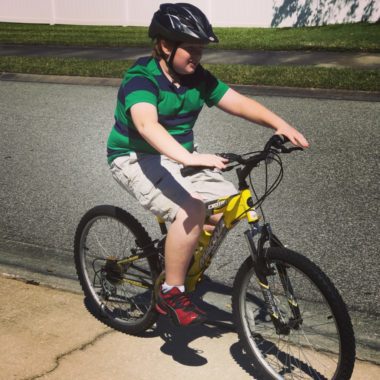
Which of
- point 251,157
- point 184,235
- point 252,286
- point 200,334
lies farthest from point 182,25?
point 200,334

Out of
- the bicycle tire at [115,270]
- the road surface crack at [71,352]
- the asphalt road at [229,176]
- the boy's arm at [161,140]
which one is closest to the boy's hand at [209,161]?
the boy's arm at [161,140]

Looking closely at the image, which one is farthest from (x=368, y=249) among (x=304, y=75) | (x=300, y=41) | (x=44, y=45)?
(x=44, y=45)

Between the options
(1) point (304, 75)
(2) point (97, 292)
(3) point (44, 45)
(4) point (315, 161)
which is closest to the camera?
(2) point (97, 292)

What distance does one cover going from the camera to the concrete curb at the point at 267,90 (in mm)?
9891

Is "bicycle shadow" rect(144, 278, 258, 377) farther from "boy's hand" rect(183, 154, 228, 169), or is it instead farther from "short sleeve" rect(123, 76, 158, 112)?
"short sleeve" rect(123, 76, 158, 112)

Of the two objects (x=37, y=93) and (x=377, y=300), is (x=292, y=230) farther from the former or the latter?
(x=37, y=93)

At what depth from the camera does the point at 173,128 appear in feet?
11.6

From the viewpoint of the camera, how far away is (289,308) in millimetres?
3266

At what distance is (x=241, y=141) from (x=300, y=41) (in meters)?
9.63

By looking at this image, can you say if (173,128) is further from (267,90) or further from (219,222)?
(267,90)

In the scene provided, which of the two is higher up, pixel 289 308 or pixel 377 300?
pixel 289 308

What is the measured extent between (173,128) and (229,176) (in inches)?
136

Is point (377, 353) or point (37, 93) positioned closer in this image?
point (377, 353)

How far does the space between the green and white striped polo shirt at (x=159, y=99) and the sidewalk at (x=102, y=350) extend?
3.28 ft
